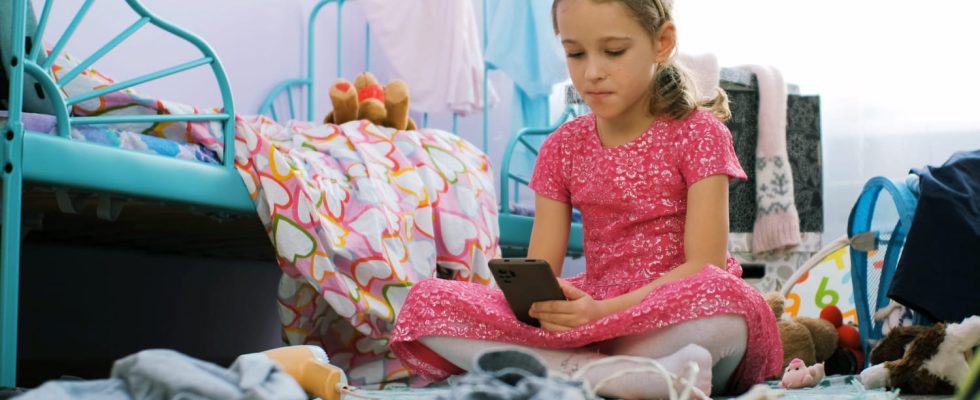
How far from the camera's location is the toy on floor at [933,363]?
1387 millimetres

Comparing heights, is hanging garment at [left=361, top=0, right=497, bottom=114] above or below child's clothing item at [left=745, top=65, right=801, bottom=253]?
above

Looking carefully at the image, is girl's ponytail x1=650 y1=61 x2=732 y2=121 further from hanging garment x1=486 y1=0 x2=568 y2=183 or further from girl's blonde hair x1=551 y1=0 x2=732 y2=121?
hanging garment x1=486 y1=0 x2=568 y2=183

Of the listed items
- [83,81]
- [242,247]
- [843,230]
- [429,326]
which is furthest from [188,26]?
[843,230]

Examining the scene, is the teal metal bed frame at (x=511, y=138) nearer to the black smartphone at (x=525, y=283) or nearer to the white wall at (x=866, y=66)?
the white wall at (x=866, y=66)

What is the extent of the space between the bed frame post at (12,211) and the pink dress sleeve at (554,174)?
27.9 inches

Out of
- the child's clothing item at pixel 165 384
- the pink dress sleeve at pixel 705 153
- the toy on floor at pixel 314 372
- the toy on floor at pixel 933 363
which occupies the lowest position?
the toy on floor at pixel 933 363

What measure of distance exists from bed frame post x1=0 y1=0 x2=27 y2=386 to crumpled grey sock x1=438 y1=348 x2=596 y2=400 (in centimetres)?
78

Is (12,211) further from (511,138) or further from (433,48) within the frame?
(433,48)

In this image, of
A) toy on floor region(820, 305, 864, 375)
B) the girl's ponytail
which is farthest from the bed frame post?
toy on floor region(820, 305, 864, 375)

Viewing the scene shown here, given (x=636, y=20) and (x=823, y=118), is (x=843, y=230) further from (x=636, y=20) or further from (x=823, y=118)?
(x=636, y=20)

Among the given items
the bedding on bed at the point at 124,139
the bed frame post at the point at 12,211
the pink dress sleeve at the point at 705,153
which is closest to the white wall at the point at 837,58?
the bedding on bed at the point at 124,139

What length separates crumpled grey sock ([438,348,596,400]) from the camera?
788 mm

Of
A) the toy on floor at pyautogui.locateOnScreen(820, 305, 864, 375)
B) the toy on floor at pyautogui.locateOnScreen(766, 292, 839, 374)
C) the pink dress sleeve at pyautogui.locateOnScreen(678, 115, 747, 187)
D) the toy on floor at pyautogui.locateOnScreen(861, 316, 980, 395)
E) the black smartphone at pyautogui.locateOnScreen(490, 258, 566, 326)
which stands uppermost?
the pink dress sleeve at pyautogui.locateOnScreen(678, 115, 747, 187)

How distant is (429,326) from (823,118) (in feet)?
6.63
